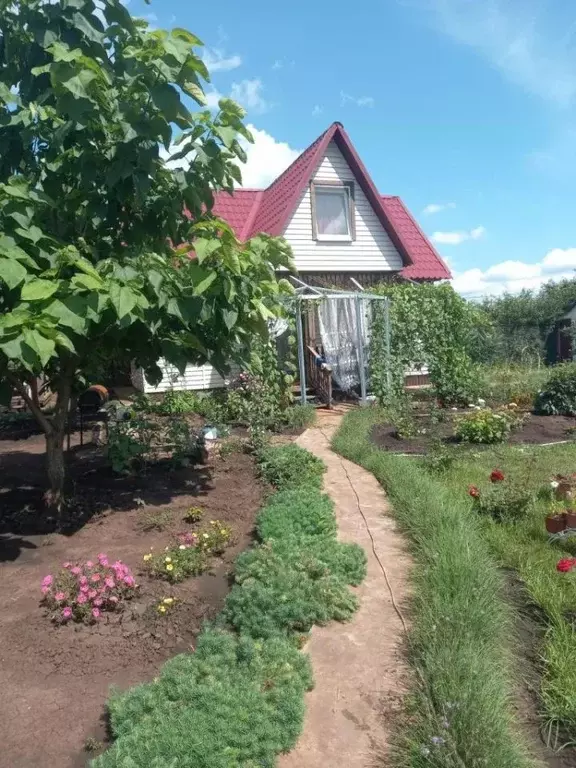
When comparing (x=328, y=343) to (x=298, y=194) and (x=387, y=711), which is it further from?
(x=387, y=711)

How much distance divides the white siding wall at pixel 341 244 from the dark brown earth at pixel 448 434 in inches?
205

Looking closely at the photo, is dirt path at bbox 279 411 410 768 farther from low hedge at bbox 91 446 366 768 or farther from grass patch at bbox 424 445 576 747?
grass patch at bbox 424 445 576 747

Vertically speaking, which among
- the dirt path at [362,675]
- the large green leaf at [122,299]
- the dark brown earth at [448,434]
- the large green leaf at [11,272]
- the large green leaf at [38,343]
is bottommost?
the dirt path at [362,675]

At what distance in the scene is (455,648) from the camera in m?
2.78

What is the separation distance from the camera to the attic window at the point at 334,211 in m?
13.5

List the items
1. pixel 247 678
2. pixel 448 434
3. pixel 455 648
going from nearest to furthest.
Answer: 1. pixel 247 678
2. pixel 455 648
3. pixel 448 434

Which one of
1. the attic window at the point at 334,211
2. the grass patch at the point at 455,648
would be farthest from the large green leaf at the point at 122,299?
the attic window at the point at 334,211

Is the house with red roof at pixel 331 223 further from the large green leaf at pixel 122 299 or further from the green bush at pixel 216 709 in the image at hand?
the green bush at pixel 216 709

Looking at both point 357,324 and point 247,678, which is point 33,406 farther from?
point 357,324

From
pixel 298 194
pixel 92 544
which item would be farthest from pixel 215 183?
pixel 298 194

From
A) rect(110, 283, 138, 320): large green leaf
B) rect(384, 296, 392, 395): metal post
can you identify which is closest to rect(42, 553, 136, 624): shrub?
rect(110, 283, 138, 320): large green leaf

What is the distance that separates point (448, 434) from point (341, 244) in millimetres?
6543

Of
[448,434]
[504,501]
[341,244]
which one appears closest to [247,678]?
[504,501]

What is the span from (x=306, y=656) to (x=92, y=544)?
230 centimetres
